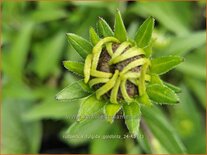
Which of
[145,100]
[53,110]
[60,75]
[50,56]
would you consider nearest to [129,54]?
[145,100]

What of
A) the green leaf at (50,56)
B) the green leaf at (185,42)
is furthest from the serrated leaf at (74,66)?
the green leaf at (50,56)

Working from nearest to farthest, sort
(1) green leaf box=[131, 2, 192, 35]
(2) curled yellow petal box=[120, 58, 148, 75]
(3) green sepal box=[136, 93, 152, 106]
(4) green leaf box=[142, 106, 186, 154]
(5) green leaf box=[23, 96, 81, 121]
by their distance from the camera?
(2) curled yellow petal box=[120, 58, 148, 75]
(3) green sepal box=[136, 93, 152, 106]
(4) green leaf box=[142, 106, 186, 154]
(5) green leaf box=[23, 96, 81, 121]
(1) green leaf box=[131, 2, 192, 35]

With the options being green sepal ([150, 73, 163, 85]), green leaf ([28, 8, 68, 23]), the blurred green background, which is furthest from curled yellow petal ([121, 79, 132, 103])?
green leaf ([28, 8, 68, 23])

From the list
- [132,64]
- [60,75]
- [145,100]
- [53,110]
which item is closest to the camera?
[132,64]

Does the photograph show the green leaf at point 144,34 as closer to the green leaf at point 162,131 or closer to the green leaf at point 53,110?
the green leaf at point 162,131

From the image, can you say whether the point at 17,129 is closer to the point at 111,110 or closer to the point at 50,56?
the point at 50,56

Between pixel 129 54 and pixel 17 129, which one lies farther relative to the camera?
pixel 17 129

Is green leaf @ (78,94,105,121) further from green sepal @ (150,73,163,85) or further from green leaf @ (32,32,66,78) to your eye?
green leaf @ (32,32,66,78)

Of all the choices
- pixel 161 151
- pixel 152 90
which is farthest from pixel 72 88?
pixel 161 151
